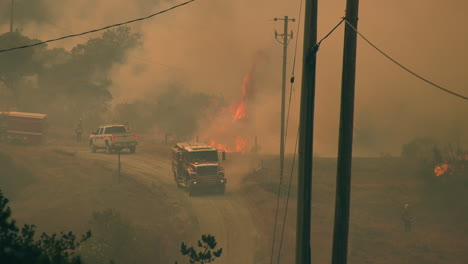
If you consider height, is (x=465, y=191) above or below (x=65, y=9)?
below

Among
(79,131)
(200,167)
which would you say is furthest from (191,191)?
(79,131)

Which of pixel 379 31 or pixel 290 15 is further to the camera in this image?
pixel 290 15

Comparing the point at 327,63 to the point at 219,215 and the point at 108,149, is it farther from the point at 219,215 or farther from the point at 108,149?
the point at 219,215

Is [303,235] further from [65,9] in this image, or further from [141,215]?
[65,9]

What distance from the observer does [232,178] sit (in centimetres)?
4088

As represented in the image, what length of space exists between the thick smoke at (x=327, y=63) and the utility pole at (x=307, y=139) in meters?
53.9

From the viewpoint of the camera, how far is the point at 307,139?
10641 mm

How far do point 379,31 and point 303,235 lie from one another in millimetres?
70951

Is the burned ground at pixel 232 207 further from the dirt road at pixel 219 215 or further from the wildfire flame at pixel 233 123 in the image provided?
the wildfire flame at pixel 233 123

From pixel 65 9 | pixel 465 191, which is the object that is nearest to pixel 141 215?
pixel 465 191

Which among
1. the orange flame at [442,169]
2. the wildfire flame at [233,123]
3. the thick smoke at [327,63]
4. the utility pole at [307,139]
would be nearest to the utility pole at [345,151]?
the utility pole at [307,139]

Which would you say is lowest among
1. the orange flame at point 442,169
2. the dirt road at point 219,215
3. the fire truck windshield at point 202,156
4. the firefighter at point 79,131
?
the dirt road at point 219,215

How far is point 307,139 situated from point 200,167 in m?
22.2

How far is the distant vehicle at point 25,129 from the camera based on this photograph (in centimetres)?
4691
